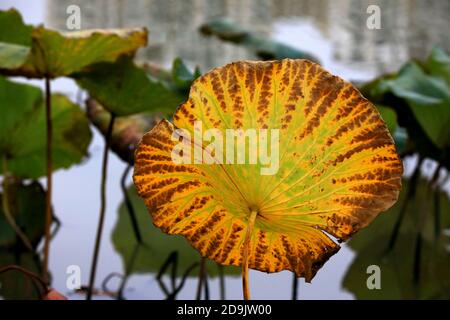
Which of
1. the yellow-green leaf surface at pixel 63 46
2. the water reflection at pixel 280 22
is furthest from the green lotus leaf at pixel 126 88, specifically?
the water reflection at pixel 280 22

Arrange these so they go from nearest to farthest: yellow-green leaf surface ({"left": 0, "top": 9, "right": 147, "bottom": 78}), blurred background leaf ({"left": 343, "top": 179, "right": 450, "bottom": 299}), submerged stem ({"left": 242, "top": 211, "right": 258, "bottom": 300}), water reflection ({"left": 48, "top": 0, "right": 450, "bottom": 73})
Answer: submerged stem ({"left": 242, "top": 211, "right": 258, "bottom": 300}) → yellow-green leaf surface ({"left": 0, "top": 9, "right": 147, "bottom": 78}) → blurred background leaf ({"left": 343, "top": 179, "right": 450, "bottom": 299}) → water reflection ({"left": 48, "top": 0, "right": 450, "bottom": 73})

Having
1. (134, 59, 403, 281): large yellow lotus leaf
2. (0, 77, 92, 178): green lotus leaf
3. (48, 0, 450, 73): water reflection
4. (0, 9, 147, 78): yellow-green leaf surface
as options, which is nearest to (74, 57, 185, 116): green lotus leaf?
(0, 9, 147, 78): yellow-green leaf surface

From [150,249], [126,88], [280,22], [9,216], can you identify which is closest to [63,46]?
[126,88]

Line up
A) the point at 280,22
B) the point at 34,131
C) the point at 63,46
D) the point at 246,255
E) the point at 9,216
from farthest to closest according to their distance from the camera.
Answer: the point at 280,22 < the point at 34,131 < the point at 9,216 < the point at 63,46 < the point at 246,255

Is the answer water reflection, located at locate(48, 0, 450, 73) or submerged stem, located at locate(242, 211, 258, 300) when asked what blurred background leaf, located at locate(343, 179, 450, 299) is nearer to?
submerged stem, located at locate(242, 211, 258, 300)

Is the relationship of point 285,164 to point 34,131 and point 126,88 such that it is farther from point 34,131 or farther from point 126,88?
point 34,131
